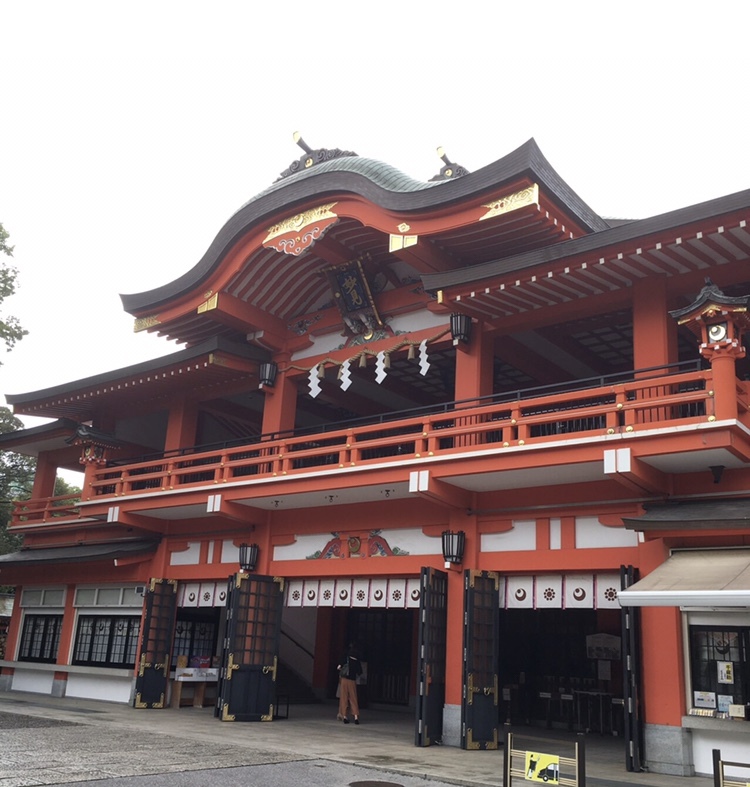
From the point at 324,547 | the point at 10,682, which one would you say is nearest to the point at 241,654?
the point at 324,547

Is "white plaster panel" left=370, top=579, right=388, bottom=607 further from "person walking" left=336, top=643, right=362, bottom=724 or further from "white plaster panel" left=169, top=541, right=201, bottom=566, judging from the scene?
"white plaster panel" left=169, top=541, right=201, bottom=566

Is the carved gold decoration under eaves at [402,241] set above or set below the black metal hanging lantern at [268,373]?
above

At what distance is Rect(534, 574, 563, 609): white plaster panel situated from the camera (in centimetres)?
1286

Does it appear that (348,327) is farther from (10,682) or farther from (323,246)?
(10,682)

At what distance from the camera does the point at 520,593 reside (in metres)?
13.3

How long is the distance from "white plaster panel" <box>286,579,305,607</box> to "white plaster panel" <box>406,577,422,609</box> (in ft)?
8.59

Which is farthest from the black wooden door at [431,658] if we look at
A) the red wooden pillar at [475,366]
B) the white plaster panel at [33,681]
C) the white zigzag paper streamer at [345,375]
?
the white plaster panel at [33,681]

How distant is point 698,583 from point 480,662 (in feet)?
14.0

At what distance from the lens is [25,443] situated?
23.9 metres

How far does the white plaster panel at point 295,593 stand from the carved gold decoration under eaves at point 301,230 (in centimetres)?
683

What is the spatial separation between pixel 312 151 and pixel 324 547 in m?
9.13

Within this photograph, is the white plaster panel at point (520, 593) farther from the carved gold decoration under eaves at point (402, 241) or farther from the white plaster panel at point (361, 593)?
the carved gold decoration under eaves at point (402, 241)

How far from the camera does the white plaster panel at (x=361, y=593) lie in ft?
50.0

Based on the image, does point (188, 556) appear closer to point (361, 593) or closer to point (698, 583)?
point (361, 593)
